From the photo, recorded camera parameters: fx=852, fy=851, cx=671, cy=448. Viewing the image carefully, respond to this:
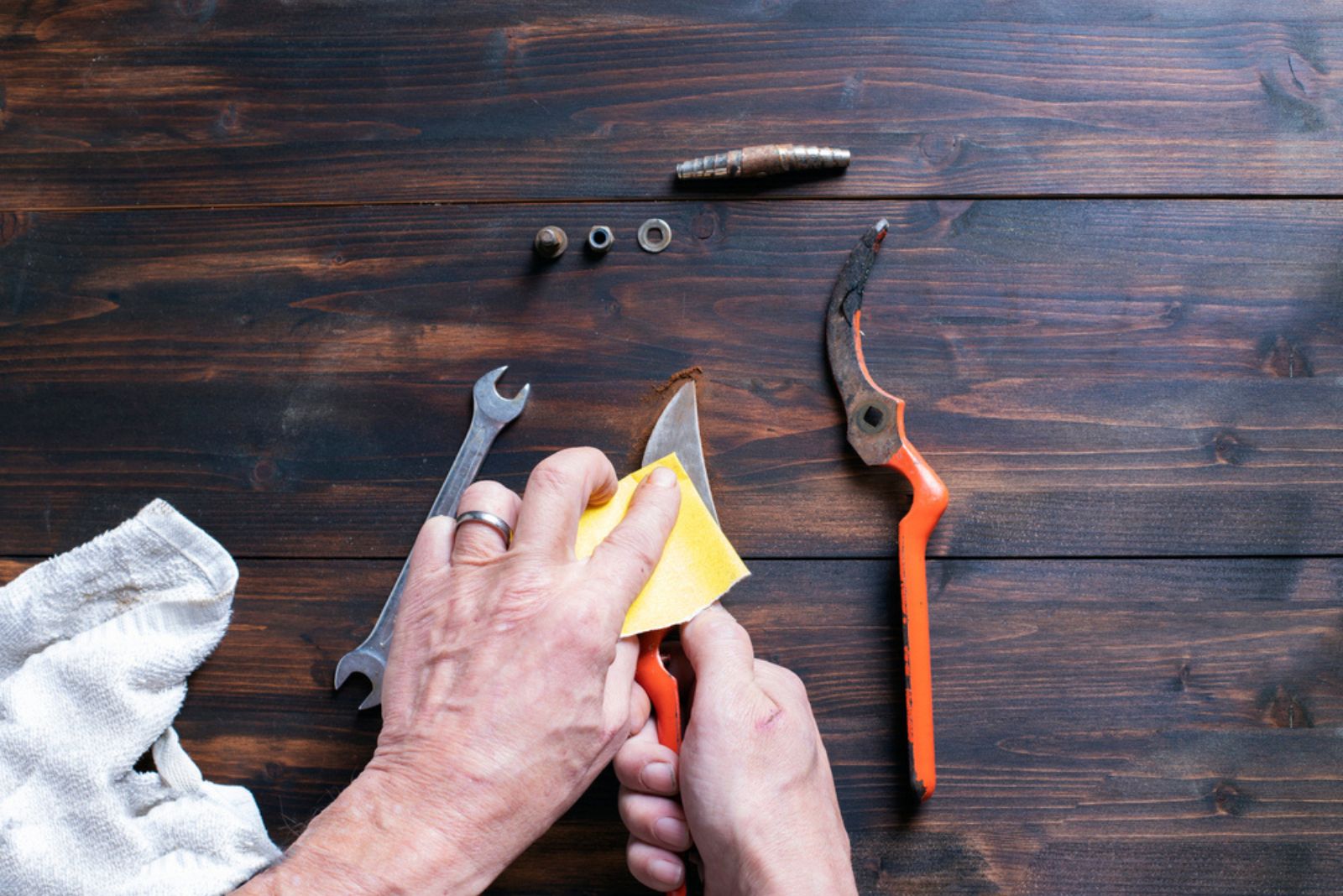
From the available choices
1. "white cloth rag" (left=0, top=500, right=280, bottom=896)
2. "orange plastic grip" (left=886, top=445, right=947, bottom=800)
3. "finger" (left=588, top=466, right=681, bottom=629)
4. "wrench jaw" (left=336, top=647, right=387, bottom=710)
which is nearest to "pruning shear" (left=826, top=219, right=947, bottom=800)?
"orange plastic grip" (left=886, top=445, right=947, bottom=800)

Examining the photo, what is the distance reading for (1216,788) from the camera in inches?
32.8

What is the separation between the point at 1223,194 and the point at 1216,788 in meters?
0.60

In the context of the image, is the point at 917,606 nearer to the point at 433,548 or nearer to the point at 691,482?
the point at 691,482

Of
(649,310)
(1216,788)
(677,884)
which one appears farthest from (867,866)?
(649,310)

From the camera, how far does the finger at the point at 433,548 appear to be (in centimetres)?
71

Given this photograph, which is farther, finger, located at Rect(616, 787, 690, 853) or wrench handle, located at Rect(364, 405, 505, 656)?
wrench handle, located at Rect(364, 405, 505, 656)

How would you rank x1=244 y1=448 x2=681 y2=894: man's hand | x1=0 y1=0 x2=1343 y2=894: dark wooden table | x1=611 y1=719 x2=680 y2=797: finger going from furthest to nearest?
x1=0 y1=0 x2=1343 y2=894: dark wooden table
x1=611 y1=719 x2=680 y2=797: finger
x1=244 y1=448 x2=681 y2=894: man's hand

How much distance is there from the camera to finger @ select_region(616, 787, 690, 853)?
736mm

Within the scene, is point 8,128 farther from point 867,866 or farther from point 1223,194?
point 1223,194

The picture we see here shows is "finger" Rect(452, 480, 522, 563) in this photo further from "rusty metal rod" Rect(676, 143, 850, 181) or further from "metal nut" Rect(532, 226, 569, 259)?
"rusty metal rod" Rect(676, 143, 850, 181)

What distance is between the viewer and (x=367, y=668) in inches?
32.7

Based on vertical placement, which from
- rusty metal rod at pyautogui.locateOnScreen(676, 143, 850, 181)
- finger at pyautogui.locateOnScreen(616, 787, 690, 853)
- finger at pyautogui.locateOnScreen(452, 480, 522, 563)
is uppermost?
rusty metal rod at pyautogui.locateOnScreen(676, 143, 850, 181)

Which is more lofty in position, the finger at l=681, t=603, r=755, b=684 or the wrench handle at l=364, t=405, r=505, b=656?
the wrench handle at l=364, t=405, r=505, b=656

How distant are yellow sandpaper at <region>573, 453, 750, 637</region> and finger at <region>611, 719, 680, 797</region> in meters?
0.10
